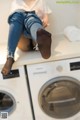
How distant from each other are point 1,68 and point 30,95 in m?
0.33

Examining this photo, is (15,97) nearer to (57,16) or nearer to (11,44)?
(11,44)

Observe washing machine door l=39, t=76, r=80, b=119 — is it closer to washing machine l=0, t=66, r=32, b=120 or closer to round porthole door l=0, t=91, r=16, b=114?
washing machine l=0, t=66, r=32, b=120

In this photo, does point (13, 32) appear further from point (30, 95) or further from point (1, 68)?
point (30, 95)

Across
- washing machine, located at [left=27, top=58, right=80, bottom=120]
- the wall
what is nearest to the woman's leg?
washing machine, located at [left=27, top=58, right=80, bottom=120]

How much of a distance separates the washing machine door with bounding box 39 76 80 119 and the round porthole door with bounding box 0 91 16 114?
0.24 metres

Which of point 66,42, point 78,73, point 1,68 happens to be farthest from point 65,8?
point 1,68

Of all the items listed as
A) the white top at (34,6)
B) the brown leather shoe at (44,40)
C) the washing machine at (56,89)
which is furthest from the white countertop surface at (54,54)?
the white top at (34,6)

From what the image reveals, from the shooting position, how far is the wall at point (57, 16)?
1.88 m

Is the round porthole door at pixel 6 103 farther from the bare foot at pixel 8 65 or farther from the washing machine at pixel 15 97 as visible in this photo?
the bare foot at pixel 8 65

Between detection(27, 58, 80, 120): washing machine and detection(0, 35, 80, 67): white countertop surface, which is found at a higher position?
detection(0, 35, 80, 67): white countertop surface

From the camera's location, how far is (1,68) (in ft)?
5.07

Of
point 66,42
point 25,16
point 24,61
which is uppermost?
point 25,16

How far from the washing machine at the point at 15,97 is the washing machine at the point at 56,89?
0.06 metres

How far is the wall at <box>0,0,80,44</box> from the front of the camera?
6.16 ft
